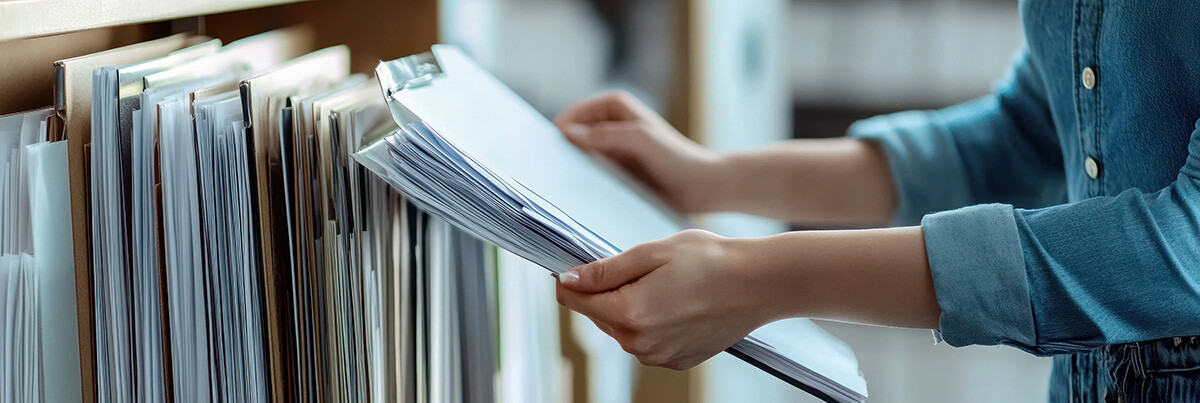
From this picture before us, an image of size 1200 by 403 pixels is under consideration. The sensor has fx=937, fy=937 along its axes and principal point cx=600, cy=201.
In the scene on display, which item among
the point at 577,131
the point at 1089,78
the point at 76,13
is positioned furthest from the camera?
the point at 577,131

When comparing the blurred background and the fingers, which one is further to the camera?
the blurred background

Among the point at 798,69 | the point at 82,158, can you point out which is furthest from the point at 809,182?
the point at 798,69

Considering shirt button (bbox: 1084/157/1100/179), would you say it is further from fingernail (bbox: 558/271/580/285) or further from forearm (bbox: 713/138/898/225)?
fingernail (bbox: 558/271/580/285)

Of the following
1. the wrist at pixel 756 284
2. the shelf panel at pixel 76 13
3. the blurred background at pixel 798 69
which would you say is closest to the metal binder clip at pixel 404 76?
the shelf panel at pixel 76 13

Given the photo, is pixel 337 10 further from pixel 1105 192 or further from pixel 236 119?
pixel 1105 192

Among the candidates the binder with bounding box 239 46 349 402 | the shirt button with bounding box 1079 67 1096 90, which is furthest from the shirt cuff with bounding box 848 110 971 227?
the binder with bounding box 239 46 349 402

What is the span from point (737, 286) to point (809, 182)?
0.38m

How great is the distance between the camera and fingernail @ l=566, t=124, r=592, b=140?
0.85 meters

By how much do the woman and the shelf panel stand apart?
10.3 inches

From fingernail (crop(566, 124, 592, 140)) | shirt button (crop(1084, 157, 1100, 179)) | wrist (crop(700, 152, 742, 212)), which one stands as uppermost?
fingernail (crop(566, 124, 592, 140))

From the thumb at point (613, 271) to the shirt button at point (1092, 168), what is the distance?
0.38 metres

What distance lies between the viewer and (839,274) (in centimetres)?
57

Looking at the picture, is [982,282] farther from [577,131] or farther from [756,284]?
[577,131]

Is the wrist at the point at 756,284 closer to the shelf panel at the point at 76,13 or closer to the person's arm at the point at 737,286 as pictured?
the person's arm at the point at 737,286
